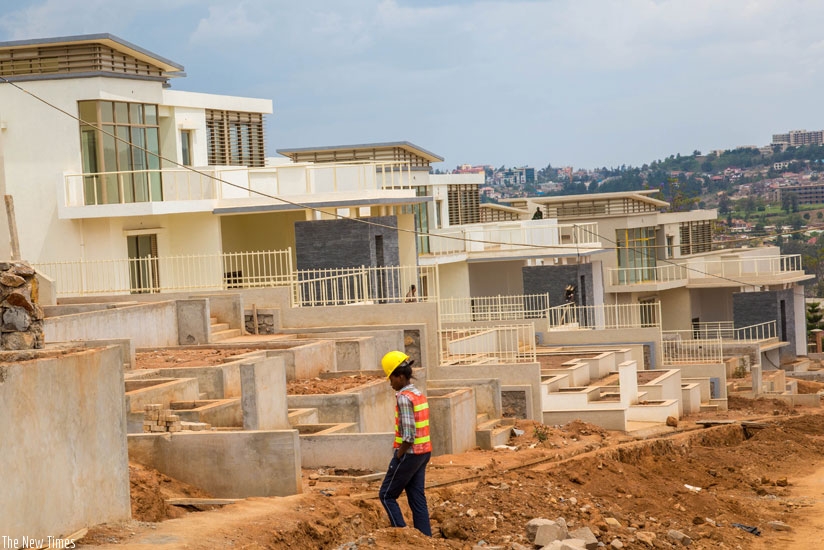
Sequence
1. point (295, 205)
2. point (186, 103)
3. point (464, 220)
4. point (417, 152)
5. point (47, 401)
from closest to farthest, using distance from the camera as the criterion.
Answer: point (47, 401) → point (295, 205) → point (186, 103) → point (417, 152) → point (464, 220)

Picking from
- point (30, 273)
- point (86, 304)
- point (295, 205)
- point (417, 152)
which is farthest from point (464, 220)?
point (30, 273)

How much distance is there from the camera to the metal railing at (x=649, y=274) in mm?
48875

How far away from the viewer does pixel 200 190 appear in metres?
30.8

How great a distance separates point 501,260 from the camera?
43.7m

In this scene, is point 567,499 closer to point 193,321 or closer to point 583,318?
point 193,321

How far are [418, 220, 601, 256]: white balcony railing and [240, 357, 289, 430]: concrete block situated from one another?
25.7 meters

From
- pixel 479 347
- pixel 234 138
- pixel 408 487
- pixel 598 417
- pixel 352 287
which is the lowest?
pixel 598 417

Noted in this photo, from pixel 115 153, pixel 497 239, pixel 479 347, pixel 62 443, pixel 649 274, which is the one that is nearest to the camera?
pixel 62 443

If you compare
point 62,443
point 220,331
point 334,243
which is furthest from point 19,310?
point 334,243

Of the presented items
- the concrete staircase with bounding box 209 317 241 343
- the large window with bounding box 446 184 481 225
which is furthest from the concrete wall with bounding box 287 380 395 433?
the large window with bounding box 446 184 481 225

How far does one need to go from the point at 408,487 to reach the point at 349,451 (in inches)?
171

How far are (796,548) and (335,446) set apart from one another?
539cm

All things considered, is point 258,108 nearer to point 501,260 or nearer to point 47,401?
point 501,260

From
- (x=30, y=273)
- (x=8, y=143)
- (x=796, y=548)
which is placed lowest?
(x=796, y=548)
